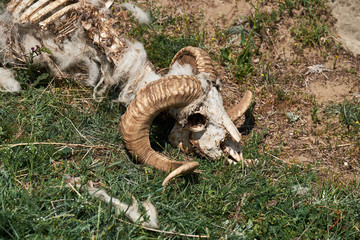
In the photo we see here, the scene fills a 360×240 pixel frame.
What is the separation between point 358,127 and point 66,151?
3828 mm

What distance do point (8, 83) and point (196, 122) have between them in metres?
2.58

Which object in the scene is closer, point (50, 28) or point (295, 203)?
point (295, 203)

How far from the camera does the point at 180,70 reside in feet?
16.8

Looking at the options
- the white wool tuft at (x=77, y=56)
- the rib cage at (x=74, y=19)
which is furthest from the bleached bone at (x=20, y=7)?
the white wool tuft at (x=77, y=56)

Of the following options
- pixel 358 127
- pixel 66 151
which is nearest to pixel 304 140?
pixel 358 127

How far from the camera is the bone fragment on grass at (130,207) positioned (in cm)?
365

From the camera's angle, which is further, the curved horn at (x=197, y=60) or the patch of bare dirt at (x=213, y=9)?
the patch of bare dirt at (x=213, y=9)

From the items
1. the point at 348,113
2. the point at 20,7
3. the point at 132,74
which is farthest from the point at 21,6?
the point at 348,113

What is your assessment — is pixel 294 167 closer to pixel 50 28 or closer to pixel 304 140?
pixel 304 140

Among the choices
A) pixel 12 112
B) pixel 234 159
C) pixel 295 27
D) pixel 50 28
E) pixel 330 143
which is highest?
pixel 50 28

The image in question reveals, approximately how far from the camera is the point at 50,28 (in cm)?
518

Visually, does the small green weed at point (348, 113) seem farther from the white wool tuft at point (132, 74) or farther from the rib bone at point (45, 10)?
the rib bone at point (45, 10)

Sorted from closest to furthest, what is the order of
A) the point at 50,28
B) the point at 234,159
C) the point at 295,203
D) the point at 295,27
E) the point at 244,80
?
the point at 295,203
the point at 234,159
the point at 50,28
the point at 244,80
the point at 295,27

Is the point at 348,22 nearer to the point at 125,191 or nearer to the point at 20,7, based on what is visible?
the point at 125,191
